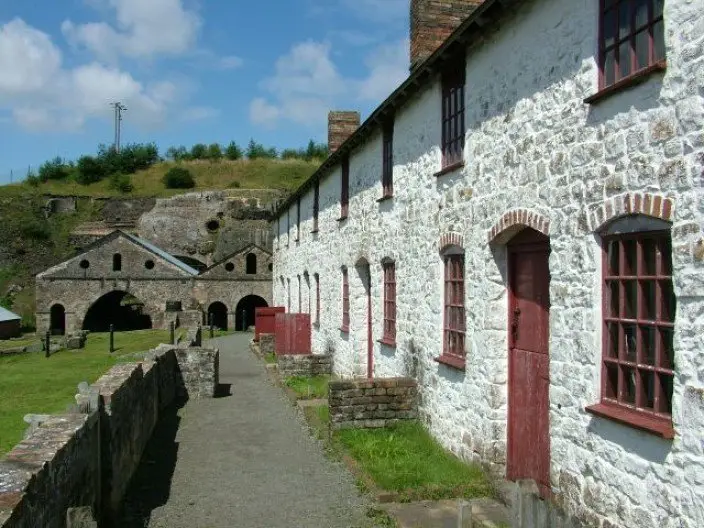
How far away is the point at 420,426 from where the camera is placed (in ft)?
33.6

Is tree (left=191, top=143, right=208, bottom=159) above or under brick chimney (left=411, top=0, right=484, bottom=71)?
above

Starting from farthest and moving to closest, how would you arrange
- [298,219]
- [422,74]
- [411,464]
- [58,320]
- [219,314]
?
[219,314], [58,320], [298,219], [422,74], [411,464]

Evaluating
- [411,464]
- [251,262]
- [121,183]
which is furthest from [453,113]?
[121,183]

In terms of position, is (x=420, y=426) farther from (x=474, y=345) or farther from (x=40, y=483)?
(x=40, y=483)

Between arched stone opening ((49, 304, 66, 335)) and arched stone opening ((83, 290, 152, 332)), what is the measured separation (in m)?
1.95

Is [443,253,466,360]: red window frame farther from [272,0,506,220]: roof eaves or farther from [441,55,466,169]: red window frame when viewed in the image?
[272,0,506,220]: roof eaves

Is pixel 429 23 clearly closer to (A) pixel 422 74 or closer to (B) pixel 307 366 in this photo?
(A) pixel 422 74

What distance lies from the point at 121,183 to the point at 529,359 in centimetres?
6622

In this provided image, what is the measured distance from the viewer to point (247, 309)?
139 ft

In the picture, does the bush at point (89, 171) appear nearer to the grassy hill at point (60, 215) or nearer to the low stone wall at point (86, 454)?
the grassy hill at point (60, 215)

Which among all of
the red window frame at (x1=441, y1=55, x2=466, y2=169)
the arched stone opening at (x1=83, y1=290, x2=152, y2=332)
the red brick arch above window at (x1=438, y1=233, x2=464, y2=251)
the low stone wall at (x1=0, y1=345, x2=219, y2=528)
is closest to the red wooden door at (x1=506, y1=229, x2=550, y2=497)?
the red brick arch above window at (x1=438, y1=233, x2=464, y2=251)

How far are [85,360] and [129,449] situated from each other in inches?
658

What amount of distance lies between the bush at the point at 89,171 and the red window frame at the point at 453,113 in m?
67.8

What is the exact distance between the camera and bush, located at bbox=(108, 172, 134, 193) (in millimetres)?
67312
